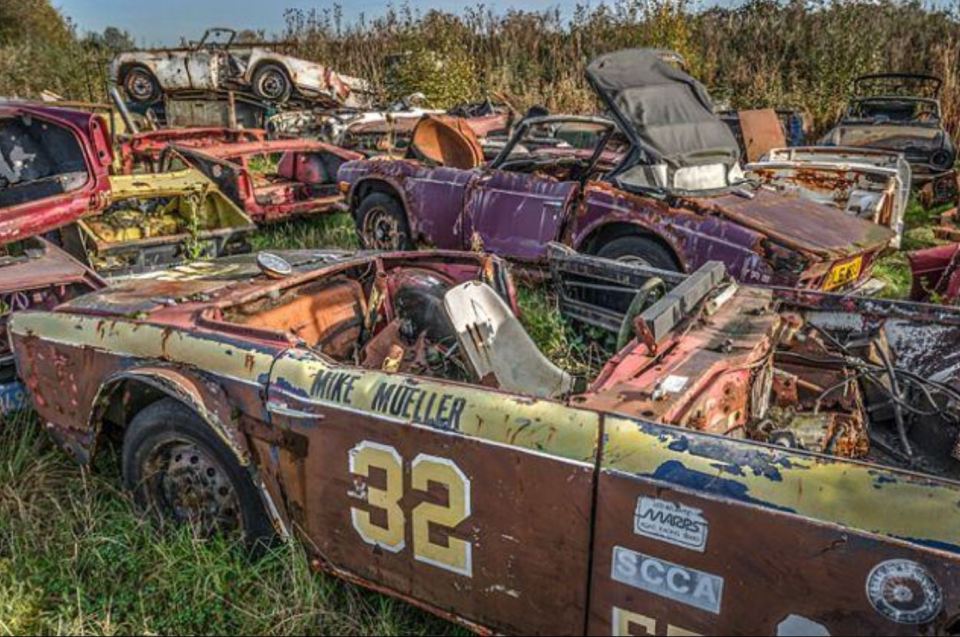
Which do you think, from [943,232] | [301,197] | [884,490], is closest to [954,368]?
[884,490]

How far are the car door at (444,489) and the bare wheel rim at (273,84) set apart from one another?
49.6ft

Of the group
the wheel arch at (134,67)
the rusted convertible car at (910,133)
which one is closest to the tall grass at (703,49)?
the rusted convertible car at (910,133)

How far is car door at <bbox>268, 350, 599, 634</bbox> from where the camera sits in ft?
7.25

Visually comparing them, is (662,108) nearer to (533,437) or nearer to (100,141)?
(100,141)

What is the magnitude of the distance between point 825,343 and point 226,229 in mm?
5580

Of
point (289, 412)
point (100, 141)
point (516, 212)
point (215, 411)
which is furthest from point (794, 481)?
point (100, 141)

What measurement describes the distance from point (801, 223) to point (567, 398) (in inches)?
152

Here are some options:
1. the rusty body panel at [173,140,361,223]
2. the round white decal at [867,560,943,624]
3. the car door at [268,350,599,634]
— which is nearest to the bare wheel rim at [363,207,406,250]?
the rusty body panel at [173,140,361,223]

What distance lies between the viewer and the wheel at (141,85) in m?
16.9

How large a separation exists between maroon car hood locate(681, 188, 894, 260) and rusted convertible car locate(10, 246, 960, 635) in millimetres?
1533

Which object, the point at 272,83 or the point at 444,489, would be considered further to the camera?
the point at 272,83

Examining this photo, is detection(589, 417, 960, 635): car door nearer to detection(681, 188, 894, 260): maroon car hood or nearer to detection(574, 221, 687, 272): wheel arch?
detection(681, 188, 894, 260): maroon car hood

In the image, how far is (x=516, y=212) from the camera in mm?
6309

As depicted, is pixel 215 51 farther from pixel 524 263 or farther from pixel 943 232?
pixel 943 232
